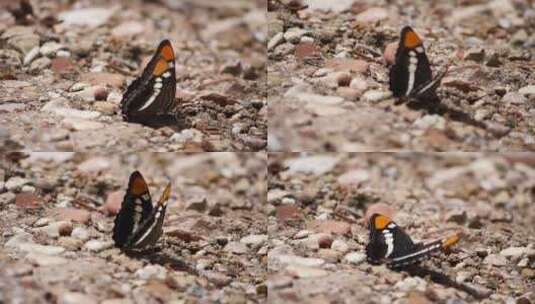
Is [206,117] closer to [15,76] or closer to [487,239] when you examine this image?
[15,76]

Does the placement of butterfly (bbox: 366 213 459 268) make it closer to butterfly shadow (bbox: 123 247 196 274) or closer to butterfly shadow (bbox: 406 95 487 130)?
butterfly shadow (bbox: 406 95 487 130)

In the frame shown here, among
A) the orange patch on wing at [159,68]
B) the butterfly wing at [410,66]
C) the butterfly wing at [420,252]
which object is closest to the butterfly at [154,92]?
the orange patch on wing at [159,68]

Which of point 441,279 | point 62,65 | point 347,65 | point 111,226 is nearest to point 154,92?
point 111,226

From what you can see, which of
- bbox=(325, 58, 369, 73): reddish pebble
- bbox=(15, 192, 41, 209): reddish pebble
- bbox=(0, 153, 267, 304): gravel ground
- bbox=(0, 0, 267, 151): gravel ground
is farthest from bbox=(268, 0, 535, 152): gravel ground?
bbox=(15, 192, 41, 209): reddish pebble

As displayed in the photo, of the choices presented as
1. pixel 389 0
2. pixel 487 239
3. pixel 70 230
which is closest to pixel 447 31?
pixel 389 0

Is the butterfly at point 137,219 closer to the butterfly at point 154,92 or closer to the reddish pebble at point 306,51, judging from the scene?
the butterfly at point 154,92

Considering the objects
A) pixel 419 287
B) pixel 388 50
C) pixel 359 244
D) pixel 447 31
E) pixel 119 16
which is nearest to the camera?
pixel 419 287

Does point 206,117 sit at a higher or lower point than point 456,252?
higher
